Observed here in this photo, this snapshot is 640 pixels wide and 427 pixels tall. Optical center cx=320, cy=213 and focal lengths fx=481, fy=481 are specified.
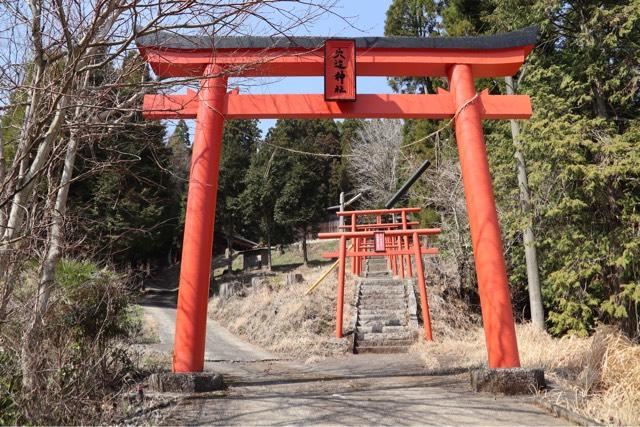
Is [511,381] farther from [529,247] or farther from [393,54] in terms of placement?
[529,247]

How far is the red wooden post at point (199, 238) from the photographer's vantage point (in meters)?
5.70

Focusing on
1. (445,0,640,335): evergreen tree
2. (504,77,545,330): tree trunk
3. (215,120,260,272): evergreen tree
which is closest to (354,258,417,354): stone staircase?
(504,77,545,330): tree trunk

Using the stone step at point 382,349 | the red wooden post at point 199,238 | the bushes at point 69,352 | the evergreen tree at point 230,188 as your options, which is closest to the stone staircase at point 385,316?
the stone step at point 382,349

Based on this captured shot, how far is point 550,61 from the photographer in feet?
32.8

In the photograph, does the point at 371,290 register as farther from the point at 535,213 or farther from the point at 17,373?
the point at 17,373

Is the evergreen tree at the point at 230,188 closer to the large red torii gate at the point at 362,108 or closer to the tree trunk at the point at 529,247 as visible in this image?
the tree trunk at the point at 529,247

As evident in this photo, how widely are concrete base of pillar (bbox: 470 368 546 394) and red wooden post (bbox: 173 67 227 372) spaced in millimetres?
3289

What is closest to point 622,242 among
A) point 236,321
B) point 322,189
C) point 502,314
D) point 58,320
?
point 502,314

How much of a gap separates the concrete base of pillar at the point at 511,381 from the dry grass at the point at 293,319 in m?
4.79

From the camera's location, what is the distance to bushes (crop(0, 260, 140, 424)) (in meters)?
3.69

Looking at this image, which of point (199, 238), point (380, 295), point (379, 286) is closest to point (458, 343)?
point (380, 295)

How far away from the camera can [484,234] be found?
584 cm

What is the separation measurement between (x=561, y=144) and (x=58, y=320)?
8395mm

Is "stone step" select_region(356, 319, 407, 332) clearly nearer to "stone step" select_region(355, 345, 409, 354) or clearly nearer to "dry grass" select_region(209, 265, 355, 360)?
"dry grass" select_region(209, 265, 355, 360)
